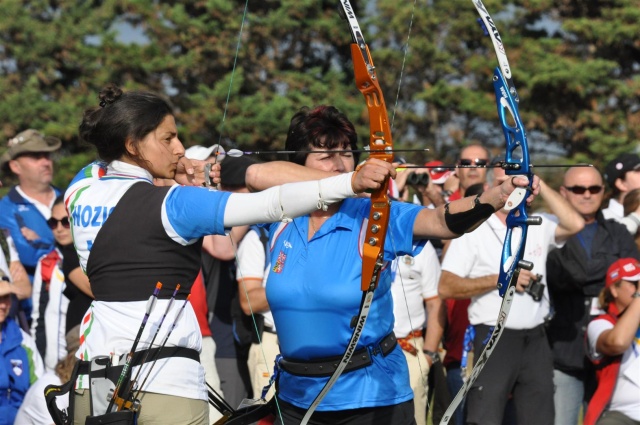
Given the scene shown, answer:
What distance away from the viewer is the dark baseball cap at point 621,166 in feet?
21.0

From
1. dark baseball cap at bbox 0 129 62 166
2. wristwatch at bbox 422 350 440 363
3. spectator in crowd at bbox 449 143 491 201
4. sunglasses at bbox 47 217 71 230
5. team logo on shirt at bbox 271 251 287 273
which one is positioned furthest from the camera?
dark baseball cap at bbox 0 129 62 166

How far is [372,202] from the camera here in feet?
10.1

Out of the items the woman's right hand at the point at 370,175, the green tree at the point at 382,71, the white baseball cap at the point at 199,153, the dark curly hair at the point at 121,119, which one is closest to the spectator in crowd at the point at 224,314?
the white baseball cap at the point at 199,153

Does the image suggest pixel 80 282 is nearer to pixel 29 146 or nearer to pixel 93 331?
pixel 29 146

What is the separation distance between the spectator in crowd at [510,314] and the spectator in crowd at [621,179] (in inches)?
48.4

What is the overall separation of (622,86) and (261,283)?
12.3 metres

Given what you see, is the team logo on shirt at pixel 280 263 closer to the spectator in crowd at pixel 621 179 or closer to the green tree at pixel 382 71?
the spectator in crowd at pixel 621 179

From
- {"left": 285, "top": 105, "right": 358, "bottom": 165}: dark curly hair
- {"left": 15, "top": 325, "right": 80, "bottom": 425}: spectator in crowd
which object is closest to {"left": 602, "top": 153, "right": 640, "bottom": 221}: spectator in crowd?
{"left": 285, "top": 105, "right": 358, "bottom": 165}: dark curly hair

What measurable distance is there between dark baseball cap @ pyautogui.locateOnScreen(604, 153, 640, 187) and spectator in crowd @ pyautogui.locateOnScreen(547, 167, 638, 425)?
2.19 feet

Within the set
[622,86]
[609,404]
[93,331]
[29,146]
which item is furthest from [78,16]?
[93,331]

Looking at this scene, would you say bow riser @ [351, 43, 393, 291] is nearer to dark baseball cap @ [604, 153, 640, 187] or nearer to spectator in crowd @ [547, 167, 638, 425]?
spectator in crowd @ [547, 167, 638, 425]

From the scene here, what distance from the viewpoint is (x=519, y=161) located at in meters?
3.09

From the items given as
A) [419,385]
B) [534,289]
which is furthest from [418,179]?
[419,385]

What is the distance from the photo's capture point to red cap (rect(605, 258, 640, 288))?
518 cm
